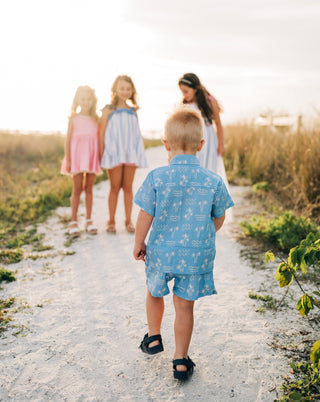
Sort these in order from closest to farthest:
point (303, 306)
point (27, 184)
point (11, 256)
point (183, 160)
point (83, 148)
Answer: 1. point (303, 306)
2. point (183, 160)
3. point (11, 256)
4. point (83, 148)
5. point (27, 184)

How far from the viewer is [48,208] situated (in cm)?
679

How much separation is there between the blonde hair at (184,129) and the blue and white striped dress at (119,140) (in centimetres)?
283

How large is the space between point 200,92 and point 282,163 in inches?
125

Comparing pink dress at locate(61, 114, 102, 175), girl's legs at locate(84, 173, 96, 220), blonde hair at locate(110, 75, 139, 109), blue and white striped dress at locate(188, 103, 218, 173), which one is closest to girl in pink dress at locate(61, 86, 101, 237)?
pink dress at locate(61, 114, 102, 175)

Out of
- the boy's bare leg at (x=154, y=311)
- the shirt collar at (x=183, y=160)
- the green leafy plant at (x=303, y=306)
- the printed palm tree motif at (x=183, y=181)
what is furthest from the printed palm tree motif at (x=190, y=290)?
the shirt collar at (x=183, y=160)

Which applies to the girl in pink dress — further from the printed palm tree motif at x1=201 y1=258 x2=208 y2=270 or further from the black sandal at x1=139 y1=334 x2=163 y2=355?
the printed palm tree motif at x1=201 y1=258 x2=208 y2=270

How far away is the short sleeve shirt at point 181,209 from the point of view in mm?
2238

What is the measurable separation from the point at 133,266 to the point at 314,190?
2939 mm

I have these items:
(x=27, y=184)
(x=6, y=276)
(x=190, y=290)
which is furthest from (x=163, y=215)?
(x=27, y=184)

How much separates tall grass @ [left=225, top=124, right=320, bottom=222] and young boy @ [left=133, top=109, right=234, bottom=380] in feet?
11.1

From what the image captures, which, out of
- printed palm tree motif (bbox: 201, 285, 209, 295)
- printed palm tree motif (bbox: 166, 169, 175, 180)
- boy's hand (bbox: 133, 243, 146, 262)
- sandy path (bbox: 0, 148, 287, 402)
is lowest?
sandy path (bbox: 0, 148, 287, 402)

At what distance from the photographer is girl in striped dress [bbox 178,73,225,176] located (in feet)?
15.3

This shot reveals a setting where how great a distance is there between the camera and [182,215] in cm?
225

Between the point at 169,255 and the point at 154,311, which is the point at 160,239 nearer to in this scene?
the point at 169,255
